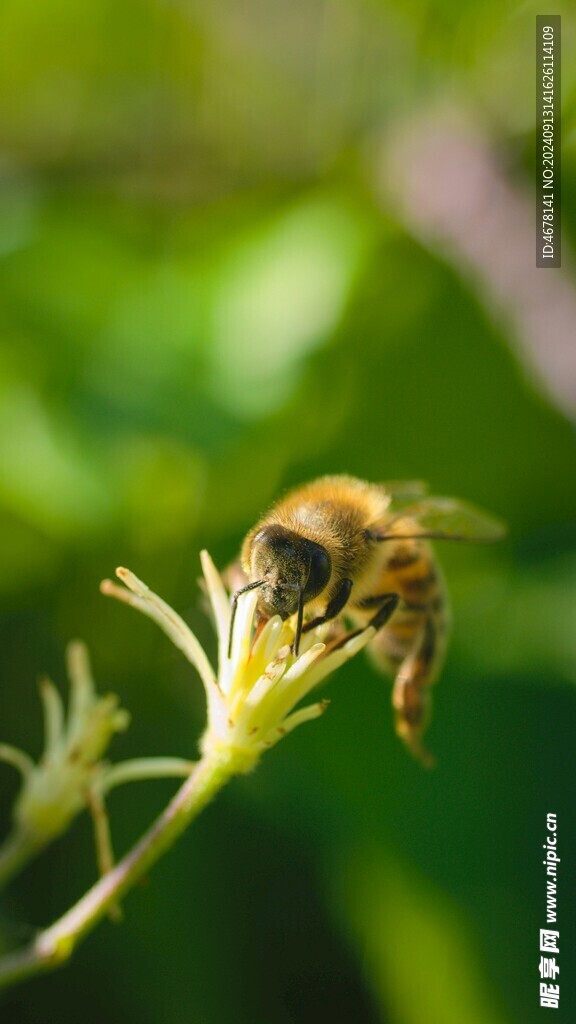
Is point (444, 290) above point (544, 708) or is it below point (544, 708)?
above

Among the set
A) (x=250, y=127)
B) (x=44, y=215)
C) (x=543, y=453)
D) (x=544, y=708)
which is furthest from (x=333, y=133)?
(x=544, y=708)

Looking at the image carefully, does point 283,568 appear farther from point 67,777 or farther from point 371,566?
point 67,777

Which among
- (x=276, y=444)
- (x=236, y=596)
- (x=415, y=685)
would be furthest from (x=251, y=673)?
(x=276, y=444)

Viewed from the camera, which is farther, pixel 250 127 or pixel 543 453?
pixel 250 127

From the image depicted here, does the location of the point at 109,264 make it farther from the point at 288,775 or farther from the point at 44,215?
the point at 288,775

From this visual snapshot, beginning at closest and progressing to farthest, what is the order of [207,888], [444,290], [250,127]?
[207,888] < [444,290] < [250,127]

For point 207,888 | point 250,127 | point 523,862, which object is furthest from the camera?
point 250,127

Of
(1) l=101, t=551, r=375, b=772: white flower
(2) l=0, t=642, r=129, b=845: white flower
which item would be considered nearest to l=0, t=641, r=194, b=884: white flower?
(2) l=0, t=642, r=129, b=845: white flower

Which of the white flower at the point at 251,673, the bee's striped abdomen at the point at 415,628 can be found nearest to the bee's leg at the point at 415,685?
the bee's striped abdomen at the point at 415,628
